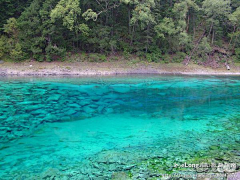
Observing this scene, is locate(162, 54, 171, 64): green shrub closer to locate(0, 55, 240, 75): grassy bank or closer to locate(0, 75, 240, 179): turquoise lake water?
locate(0, 55, 240, 75): grassy bank

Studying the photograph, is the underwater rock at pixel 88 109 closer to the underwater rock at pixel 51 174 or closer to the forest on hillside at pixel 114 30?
the underwater rock at pixel 51 174

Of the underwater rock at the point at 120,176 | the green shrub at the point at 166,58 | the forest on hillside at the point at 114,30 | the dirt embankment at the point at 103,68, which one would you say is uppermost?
the forest on hillside at the point at 114,30

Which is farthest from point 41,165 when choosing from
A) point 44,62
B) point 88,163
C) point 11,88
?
point 44,62

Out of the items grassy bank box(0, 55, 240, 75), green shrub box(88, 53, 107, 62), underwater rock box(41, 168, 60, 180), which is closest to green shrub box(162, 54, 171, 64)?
grassy bank box(0, 55, 240, 75)

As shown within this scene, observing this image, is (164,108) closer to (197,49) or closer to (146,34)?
(146,34)

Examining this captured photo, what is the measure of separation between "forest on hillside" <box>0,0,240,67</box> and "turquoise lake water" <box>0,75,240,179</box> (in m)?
11.2

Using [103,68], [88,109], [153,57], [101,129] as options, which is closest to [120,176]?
[101,129]

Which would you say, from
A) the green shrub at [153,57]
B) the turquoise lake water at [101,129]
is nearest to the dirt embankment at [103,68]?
the green shrub at [153,57]

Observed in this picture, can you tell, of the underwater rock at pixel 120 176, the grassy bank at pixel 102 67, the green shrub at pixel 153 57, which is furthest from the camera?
the green shrub at pixel 153 57

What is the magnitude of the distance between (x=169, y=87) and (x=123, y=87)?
407 centimetres

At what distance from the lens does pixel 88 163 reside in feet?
19.5

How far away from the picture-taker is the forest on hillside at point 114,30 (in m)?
24.6

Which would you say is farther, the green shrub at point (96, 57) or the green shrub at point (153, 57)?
the green shrub at point (153, 57)

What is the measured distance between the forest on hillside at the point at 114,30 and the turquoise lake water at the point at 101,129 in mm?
11214
